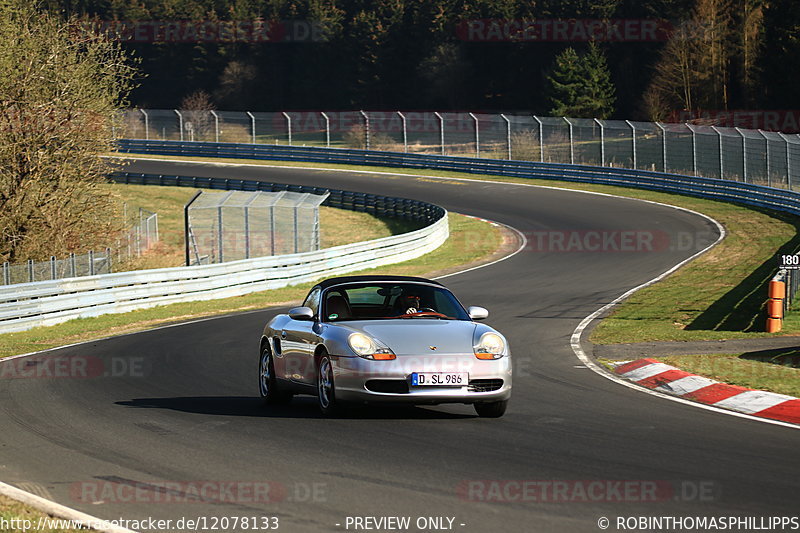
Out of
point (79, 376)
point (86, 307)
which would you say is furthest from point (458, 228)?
point (79, 376)

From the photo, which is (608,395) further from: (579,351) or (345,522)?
(345,522)

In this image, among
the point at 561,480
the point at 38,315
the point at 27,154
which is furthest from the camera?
the point at 27,154

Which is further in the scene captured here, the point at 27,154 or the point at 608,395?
the point at 27,154

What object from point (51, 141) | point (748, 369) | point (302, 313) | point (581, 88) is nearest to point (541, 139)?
point (581, 88)

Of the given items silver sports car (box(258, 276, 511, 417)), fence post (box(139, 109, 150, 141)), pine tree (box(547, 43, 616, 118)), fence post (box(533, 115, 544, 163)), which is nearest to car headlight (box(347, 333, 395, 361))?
silver sports car (box(258, 276, 511, 417))

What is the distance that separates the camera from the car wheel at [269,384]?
40.2 ft

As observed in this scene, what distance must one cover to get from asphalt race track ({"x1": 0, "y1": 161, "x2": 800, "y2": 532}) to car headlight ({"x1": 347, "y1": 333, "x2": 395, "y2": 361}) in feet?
2.17

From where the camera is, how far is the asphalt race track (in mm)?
7156

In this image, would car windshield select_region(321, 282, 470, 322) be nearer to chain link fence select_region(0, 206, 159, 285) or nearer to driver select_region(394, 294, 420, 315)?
driver select_region(394, 294, 420, 315)

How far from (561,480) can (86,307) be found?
61.5 feet

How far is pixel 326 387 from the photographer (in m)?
10.9

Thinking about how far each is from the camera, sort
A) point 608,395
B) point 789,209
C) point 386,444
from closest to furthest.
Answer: point 386,444 → point 608,395 → point 789,209

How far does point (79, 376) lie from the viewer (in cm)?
1486

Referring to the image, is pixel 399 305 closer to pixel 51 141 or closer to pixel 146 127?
pixel 51 141
